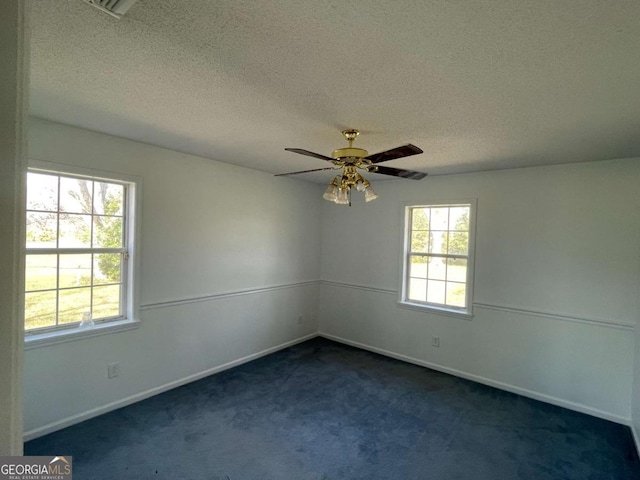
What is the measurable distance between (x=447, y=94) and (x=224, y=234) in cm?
281

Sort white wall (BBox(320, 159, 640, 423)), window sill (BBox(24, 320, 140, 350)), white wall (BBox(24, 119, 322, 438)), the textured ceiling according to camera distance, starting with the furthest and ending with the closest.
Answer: white wall (BBox(320, 159, 640, 423)), white wall (BBox(24, 119, 322, 438)), window sill (BBox(24, 320, 140, 350)), the textured ceiling

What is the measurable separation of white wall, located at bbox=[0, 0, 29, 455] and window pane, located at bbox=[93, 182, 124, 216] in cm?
257

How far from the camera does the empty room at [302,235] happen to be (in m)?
1.26

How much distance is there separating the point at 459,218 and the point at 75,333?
4.12 m

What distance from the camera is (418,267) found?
4293mm

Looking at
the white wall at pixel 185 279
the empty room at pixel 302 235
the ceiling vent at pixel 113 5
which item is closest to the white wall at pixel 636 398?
the empty room at pixel 302 235

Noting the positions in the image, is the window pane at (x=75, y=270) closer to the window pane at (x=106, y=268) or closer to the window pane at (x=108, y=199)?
the window pane at (x=106, y=268)

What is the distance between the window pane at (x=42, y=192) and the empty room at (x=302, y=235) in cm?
2

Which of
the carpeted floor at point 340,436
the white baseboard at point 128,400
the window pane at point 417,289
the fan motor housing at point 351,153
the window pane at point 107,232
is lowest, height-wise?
the carpeted floor at point 340,436

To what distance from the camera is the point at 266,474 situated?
2176 millimetres

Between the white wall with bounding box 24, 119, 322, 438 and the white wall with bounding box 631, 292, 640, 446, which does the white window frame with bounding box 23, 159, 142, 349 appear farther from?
the white wall with bounding box 631, 292, 640, 446

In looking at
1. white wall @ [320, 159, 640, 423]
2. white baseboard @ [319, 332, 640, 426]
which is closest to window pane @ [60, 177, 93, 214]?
white wall @ [320, 159, 640, 423]

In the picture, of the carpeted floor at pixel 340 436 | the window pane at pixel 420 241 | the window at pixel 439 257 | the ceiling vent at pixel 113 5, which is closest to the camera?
the ceiling vent at pixel 113 5

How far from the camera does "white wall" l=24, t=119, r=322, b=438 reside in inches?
102
